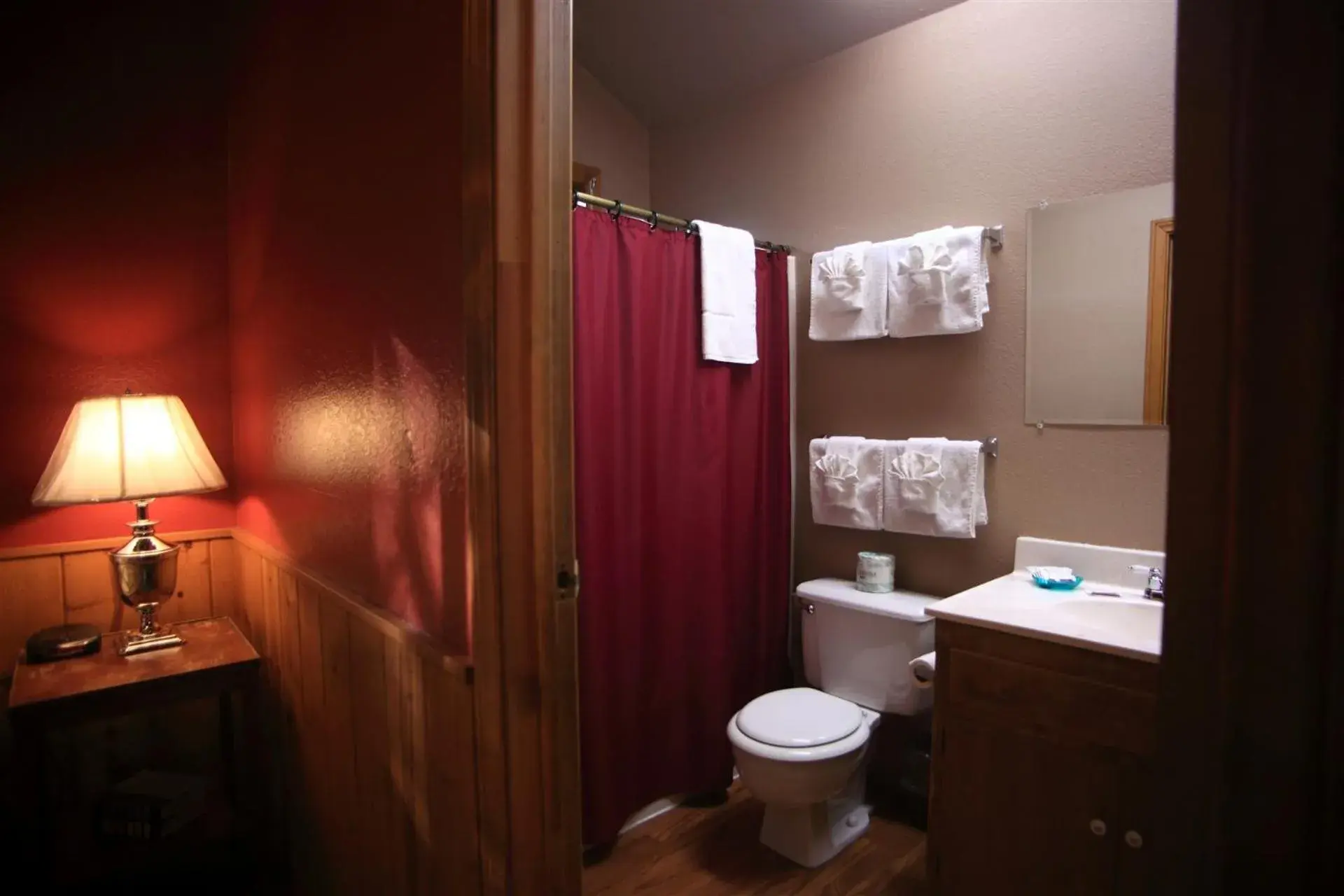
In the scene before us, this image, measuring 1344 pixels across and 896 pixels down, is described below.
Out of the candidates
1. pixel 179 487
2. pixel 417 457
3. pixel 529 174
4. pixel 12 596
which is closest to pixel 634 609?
pixel 417 457

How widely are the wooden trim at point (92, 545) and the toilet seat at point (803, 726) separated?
5.32 ft

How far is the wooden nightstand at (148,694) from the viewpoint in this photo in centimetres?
156

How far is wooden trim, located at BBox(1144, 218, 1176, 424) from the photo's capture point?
1.81 m

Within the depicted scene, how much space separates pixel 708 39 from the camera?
2.54 m

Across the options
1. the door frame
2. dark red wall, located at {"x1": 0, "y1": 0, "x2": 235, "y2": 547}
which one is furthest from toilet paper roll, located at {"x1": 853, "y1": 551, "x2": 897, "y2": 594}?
dark red wall, located at {"x1": 0, "y1": 0, "x2": 235, "y2": 547}

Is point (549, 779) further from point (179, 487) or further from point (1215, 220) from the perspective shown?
point (179, 487)

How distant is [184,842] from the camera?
1.83 metres

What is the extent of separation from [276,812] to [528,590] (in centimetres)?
151

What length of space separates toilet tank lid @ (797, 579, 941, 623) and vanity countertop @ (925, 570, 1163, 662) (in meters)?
0.25

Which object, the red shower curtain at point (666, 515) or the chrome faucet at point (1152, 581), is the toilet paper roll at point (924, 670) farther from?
the red shower curtain at point (666, 515)

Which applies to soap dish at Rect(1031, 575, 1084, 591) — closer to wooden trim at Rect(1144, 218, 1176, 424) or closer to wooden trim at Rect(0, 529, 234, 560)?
wooden trim at Rect(1144, 218, 1176, 424)

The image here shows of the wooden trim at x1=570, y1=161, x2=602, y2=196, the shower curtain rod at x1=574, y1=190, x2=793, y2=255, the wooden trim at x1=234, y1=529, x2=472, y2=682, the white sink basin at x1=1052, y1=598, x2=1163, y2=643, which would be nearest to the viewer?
the wooden trim at x1=234, y1=529, x2=472, y2=682

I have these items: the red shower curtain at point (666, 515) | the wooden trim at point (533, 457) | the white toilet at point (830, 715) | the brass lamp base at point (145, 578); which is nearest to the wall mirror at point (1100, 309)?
the white toilet at point (830, 715)

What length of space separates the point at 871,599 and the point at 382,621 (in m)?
1.44
